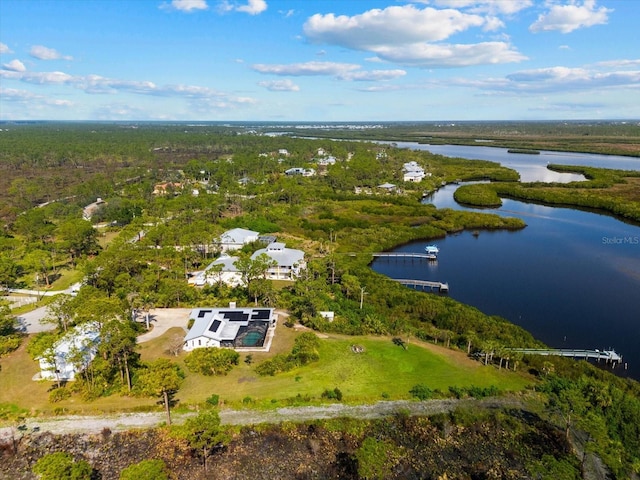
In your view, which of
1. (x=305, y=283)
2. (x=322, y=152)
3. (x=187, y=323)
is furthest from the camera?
(x=322, y=152)

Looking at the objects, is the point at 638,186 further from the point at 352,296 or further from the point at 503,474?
the point at 503,474

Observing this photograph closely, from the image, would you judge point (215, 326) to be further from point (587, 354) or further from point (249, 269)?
point (587, 354)

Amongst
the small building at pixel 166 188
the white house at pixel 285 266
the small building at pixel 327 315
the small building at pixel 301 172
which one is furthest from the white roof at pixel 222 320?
the small building at pixel 301 172

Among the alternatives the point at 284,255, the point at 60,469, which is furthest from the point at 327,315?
the point at 60,469

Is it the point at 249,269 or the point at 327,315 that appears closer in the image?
the point at 327,315

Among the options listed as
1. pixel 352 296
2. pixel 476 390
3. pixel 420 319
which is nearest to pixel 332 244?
pixel 352 296
